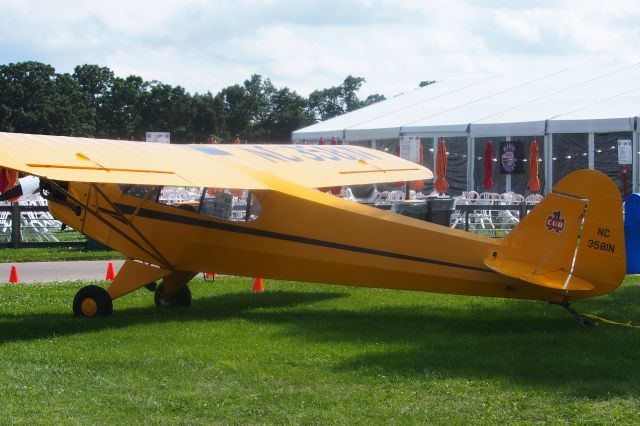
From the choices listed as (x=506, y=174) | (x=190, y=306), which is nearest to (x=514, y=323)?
(x=190, y=306)

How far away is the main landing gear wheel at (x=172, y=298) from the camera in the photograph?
11773mm

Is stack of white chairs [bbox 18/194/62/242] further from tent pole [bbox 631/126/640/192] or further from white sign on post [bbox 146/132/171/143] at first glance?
tent pole [bbox 631/126/640/192]

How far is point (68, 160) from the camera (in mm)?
9219

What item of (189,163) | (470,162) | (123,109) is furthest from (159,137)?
(123,109)

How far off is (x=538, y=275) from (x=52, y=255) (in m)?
12.2

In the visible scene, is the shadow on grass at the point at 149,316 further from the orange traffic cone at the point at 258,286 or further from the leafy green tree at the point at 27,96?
the leafy green tree at the point at 27,96

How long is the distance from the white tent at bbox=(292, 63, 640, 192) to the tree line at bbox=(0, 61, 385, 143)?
22.8 metres

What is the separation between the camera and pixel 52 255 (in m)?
18.5

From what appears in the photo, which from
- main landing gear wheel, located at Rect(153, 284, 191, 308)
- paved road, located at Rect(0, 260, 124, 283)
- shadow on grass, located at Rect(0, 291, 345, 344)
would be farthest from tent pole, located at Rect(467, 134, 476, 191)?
main landing gear wheel, located at Rect(153, 284, 191, 308)

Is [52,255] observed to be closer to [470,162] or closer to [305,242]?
[305,242]

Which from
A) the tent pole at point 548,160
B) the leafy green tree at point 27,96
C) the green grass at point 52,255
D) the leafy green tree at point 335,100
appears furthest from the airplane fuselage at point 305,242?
the leafy green tree at point 335,100

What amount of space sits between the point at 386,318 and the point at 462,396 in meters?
3.84

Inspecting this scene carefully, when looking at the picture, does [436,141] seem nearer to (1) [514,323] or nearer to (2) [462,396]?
(1) [514,323]

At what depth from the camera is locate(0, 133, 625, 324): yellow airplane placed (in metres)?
8.99
